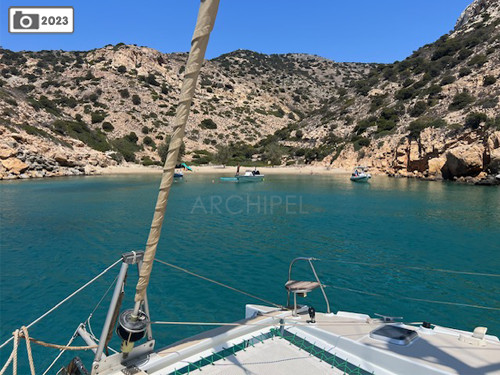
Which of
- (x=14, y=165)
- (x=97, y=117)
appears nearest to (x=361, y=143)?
(x=14, y=165)

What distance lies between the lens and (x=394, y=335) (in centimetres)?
592

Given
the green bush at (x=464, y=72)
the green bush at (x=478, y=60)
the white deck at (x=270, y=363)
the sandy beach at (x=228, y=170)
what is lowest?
the white deck at (x=270, y=363)

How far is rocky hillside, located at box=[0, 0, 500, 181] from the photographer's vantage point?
190ft

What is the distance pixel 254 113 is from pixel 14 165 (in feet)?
265

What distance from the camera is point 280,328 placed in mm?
6504

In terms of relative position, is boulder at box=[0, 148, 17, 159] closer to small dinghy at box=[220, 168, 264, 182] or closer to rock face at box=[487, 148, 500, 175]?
small dinghy at box=[220, 168, 264, 182]

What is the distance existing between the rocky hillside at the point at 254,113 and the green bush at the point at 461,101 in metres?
0.28

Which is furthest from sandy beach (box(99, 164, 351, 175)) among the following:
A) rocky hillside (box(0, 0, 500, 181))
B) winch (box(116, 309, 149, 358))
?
winch (box(116, 309, 149, 358))

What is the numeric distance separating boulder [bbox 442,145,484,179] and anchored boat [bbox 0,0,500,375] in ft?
177

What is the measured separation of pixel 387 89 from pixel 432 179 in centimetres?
3958

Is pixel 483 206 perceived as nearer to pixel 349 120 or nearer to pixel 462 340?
pixel 462 340

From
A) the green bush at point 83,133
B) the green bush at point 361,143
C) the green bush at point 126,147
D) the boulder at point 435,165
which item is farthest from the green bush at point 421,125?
the green bush at point 83,133

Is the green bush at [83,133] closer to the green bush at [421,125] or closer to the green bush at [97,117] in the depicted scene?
the green bush at [97,117]

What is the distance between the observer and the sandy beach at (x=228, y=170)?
7231 centimetres
